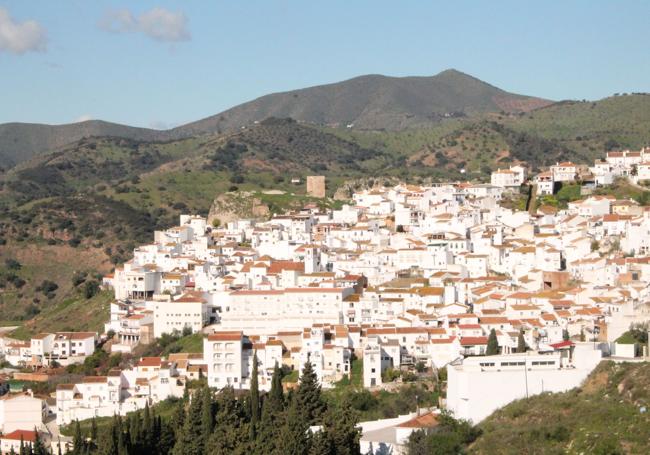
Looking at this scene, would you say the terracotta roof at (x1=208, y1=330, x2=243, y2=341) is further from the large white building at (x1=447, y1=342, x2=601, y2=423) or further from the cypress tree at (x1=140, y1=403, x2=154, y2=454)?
the large white building at (x1=447, y1=342, x2=601, y2=423)

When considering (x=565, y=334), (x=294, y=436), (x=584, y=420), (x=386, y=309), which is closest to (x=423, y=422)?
(x=294, y=436)

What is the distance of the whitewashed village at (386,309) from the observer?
3509 cm

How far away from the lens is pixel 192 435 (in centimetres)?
3088

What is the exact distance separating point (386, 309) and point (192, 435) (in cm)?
1373

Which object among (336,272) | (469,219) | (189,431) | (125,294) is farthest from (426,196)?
(189,431)

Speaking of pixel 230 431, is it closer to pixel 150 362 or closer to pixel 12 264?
pixel 150 362

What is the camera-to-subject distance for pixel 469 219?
177ft

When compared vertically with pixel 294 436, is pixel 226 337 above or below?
above

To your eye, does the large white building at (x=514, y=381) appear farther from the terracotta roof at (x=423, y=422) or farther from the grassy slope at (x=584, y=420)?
the terracotta roof at (x=423, y=422)

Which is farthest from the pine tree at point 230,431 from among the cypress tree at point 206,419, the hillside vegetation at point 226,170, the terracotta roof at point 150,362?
the hillside vegetation at point 226,170

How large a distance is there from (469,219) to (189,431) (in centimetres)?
2614

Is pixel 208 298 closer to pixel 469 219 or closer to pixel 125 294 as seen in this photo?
pixel 125 294

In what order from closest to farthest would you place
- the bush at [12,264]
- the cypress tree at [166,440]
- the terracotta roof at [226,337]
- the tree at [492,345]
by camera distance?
the cypress tree at [166,440]
the tree at [492,345]
the terracotta roof at [226,337]
the bush at [12,264]

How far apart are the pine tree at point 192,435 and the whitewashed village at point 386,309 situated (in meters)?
4.48
